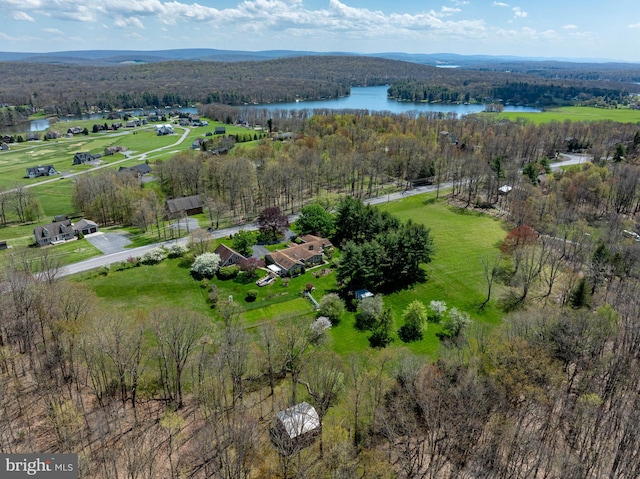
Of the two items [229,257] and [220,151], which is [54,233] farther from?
[220,151]

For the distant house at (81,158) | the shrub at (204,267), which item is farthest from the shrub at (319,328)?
the distant house at (81,158)

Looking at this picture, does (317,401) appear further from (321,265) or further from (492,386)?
(321,265)

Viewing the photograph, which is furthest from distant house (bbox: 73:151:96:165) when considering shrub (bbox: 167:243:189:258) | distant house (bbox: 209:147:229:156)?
shrub (bbox: 167:243:189:258)

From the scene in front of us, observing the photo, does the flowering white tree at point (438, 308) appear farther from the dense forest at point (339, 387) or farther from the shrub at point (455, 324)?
the dense forest at point (339, 387)

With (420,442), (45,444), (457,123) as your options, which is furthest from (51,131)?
(420,442)

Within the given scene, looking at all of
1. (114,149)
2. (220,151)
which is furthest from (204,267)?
(114,149)

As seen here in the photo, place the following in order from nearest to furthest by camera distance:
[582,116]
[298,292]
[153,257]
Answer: [298,292] → [153,257] → [582,116]
